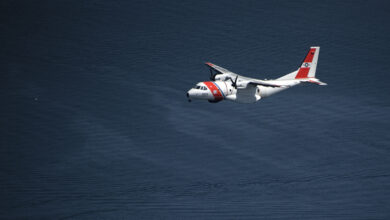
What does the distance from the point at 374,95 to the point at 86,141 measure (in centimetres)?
6660

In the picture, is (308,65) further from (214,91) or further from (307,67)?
(214,91)

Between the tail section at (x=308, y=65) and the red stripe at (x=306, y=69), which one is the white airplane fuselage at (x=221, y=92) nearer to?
the red stripe at (x=306, y=69)

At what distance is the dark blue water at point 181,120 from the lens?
9550 centimetres

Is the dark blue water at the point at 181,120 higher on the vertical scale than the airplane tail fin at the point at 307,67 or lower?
lower

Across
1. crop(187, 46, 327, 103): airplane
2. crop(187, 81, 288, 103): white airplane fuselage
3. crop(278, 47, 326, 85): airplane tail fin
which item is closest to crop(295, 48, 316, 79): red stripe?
crop(278, 47, 326, 85): airplane tail fin

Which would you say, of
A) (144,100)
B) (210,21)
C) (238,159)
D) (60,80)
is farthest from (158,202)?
(210,21)

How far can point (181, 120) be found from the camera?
115812mm

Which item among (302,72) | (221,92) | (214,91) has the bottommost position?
(221,92)

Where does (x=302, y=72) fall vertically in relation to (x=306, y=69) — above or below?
below

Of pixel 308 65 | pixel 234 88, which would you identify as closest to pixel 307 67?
pixel 308 65

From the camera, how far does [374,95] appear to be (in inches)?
4956

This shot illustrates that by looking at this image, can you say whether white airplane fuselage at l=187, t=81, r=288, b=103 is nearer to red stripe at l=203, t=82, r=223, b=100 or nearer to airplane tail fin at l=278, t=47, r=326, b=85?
red stripe at l=203, t=82, r=223, b=100

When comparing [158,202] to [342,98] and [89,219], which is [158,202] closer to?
[89,219]

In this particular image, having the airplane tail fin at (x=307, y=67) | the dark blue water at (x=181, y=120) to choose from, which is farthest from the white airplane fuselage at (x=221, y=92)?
the dark blue water at (x=181, y=120)
